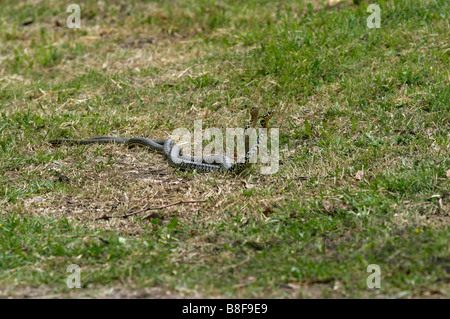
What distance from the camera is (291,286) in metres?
4.27

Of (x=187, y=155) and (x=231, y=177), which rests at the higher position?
(x=187, y=155)

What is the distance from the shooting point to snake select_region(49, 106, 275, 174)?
21.0 feet

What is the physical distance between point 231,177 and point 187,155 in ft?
2.70

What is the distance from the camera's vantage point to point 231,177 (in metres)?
6.30

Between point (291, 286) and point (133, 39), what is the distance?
23.9 feet

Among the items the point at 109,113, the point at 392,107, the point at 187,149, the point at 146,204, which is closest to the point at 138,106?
the point at 109,113

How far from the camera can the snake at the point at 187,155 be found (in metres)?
6.40

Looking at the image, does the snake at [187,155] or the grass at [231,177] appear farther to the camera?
the snake at [187,155]

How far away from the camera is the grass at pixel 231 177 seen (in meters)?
4.46

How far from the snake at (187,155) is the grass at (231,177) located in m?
0.13

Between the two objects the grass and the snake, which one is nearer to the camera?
the grass

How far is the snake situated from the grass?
5.1 inches

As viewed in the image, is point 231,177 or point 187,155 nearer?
point 231,177
